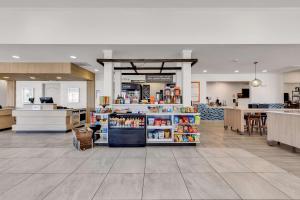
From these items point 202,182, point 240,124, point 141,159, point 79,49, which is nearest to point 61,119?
point 79,49

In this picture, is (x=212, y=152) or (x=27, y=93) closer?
(x=212, y=152)

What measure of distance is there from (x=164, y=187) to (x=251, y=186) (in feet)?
4.47

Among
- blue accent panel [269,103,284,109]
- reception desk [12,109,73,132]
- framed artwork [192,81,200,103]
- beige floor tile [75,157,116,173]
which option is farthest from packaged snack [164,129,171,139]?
Answer: blue accent panel [269,103,284,109]

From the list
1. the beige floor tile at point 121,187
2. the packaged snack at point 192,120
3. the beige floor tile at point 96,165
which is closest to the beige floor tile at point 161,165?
the beige floor tile at point 121,187

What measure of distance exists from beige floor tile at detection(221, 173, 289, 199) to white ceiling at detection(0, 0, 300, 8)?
404cm

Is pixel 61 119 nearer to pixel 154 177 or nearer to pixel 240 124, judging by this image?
pixel 154 177

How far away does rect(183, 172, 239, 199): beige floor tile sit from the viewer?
262cm

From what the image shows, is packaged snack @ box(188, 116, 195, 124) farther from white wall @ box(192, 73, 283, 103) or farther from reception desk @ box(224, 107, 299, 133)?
white wall @ box(192, 73, 283, 103)

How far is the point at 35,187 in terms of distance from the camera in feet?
9.43

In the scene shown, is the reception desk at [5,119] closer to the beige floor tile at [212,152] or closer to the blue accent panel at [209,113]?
the beige floor tile at [212,152]

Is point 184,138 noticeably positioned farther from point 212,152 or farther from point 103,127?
point 103,127

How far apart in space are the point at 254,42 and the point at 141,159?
4.32m

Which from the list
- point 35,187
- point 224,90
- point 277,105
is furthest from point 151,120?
point 224,90

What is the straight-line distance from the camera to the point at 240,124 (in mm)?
7383
